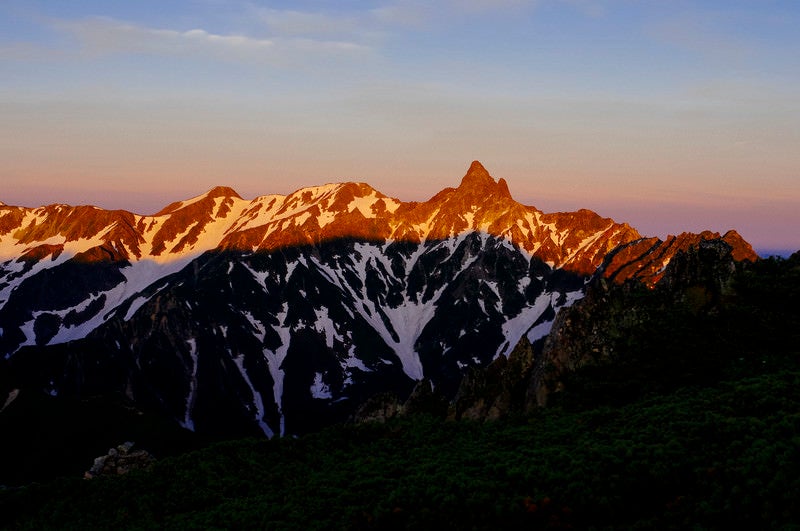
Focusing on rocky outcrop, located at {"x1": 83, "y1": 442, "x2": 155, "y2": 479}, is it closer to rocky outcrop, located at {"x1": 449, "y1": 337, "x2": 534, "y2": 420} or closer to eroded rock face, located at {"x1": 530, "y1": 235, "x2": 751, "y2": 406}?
rocky outcrop, located at {"x1": 449, "y1": 337, "x2": 534, "y2": 420}

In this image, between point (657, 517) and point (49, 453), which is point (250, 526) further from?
point (49, 453)

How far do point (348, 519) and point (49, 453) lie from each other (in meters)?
114

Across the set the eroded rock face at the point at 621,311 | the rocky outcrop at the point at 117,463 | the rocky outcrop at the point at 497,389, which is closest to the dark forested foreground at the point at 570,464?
the eroded rock face at the point at 621,311

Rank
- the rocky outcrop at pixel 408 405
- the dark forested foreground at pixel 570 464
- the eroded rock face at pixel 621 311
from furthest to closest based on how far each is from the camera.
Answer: the rocky outcrop at pixel 408 405 → the eroded rock face at pixel 621 311 → the dark forested foreground at pixel 570 464

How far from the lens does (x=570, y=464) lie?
100 feet

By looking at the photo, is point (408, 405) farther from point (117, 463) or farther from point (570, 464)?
point (570, 464)

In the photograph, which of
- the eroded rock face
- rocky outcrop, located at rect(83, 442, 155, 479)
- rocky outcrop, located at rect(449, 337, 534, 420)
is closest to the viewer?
the eroded rock face

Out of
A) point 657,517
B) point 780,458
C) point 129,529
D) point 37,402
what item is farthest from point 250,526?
point 37,402

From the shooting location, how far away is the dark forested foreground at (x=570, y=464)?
87.5 feet

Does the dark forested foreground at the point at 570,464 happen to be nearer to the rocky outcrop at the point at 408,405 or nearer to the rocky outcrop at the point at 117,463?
the rocky outcrop at the point at 117,463

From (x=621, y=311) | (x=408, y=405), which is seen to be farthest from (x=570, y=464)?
(x=408, y=405)

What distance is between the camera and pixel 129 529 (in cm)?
3497

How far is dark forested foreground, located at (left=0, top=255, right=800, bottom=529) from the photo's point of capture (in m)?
26.7

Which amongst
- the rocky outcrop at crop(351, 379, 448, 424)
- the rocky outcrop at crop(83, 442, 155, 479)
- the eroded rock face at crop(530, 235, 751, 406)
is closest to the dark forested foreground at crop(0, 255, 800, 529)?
the eroded rock face at crop(530, 235, 751, 406)
